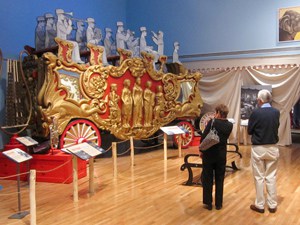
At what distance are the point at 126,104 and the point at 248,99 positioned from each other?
181 inches

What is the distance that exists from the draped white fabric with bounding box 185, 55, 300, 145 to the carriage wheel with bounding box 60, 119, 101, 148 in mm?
5285

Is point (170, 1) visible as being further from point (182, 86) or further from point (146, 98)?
point (146, 98)

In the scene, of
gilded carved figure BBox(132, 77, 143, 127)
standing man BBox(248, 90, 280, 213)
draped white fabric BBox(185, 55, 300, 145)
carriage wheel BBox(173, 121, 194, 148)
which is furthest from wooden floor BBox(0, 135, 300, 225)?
draped white fabric BBox(185, 55, 300, 145)

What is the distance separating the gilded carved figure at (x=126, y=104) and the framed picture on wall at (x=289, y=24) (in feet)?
18.3

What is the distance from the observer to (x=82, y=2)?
11117 millimetres

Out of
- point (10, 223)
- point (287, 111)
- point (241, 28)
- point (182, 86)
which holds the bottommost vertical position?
point (10, 223)

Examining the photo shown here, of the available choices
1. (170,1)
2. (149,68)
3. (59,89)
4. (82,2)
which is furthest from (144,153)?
(170,1)

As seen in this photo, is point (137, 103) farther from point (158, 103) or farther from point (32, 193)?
point (32, 193)

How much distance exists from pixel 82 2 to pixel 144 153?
5.31 metres

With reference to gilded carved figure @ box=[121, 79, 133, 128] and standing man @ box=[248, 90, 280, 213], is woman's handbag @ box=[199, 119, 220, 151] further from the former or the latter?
gilded carved figure @ box=[121, 79, 133, 128]

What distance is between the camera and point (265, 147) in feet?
14.4

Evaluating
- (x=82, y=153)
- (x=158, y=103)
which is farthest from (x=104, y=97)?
(x=82, y=153)

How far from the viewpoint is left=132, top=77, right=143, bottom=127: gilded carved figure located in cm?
865

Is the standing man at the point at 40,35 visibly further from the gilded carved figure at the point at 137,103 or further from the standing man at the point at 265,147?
the standing man at the point at 265,147
